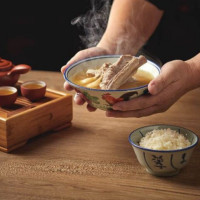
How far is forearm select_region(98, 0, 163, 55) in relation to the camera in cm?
221

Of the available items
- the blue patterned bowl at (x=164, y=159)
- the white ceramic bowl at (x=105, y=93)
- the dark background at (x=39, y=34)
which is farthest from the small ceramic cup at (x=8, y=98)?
the dark background at (x=39, y=34)

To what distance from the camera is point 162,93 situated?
1.70 metres

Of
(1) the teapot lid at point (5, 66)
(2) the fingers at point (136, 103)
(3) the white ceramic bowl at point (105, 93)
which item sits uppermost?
(3) the white ceramic bowl at point (105, 93)

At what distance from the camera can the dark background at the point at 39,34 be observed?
381 cm

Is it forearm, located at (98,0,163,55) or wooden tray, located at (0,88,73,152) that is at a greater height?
forearm, located at (98,0,163,55)

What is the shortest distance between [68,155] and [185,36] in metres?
2.15

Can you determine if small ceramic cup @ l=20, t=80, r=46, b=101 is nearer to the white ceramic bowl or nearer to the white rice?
the white ceramic bowl

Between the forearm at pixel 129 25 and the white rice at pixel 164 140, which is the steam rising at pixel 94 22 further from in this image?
the white rice at pixel 164 140

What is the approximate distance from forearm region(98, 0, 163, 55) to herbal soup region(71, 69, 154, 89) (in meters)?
0.39

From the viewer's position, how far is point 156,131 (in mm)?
1585

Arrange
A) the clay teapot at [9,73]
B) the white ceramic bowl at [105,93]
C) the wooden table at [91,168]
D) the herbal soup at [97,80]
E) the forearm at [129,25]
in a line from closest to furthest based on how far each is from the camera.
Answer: the wooden table at [91,168] → the white ceramic bowl at [105,93] → the herbal soup at [97,80] → the clay teapot at [9,73] → the forearm at [129,25]

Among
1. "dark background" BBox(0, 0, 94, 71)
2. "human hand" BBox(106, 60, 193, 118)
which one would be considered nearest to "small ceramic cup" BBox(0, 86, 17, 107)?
"human hand" BBox(106, 60, 193, 118)

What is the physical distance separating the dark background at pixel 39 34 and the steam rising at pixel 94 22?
1292 millimetres

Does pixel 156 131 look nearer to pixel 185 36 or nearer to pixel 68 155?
pixel 68 155
